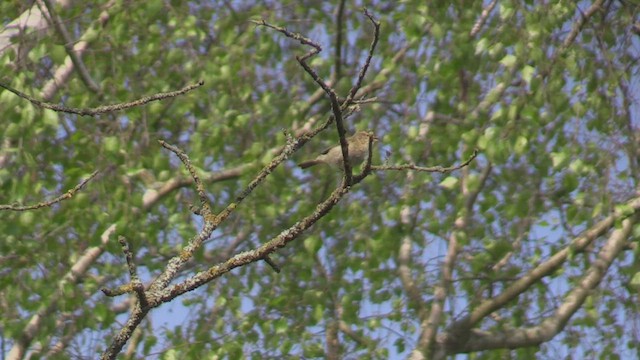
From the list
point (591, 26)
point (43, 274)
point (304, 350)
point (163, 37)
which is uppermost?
point (163, 37)

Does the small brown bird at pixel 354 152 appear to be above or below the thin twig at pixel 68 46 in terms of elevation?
below

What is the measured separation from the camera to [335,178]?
6.63 m

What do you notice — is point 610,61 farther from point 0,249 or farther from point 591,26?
point 0,249

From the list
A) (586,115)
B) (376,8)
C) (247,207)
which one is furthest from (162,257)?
(586,115)

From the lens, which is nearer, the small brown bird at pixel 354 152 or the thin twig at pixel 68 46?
the small brown bird at pixel 354 152

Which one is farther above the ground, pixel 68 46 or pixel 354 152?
pixel 68 46

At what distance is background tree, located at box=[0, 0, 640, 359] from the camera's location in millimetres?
6160

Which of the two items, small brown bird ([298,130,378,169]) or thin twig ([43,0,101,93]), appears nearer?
small brown bird ([298,130,378,169])

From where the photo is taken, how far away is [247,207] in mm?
6688

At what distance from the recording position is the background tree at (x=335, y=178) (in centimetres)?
616

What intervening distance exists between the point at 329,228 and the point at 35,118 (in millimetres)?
1941

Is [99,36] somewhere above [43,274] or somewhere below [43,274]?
above

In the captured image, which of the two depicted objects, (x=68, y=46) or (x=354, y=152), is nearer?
(x=354, y=152)

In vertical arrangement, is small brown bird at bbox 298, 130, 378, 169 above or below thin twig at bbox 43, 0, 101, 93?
below
